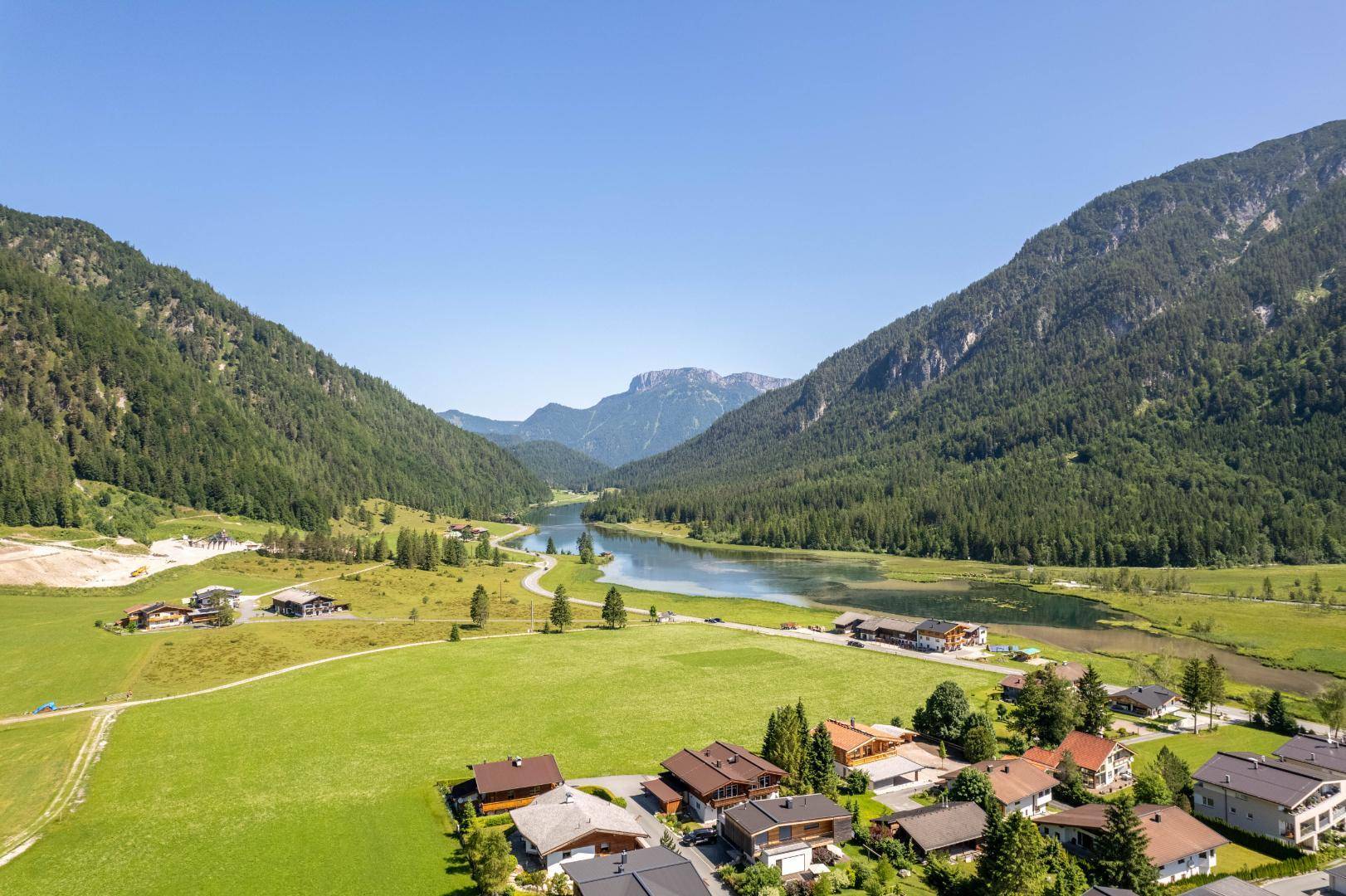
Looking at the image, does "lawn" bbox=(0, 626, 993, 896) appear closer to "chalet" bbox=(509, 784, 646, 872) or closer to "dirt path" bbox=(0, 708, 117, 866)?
"dirt path" bbox=(0, 708, 117, 866)

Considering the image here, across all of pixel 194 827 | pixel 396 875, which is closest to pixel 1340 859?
pixel 396 875

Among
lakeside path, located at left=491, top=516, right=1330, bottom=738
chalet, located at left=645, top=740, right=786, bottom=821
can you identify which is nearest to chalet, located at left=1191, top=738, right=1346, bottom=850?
lakeside path, located at left=491, top=516, right=1330, bottom=738

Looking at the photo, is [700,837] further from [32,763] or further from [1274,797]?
[32,763]

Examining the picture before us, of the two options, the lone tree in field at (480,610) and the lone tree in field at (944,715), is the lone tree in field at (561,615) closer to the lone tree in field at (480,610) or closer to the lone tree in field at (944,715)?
the lone tree in field at (480,610)

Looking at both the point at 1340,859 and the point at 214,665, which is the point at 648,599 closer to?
the point at 214,665

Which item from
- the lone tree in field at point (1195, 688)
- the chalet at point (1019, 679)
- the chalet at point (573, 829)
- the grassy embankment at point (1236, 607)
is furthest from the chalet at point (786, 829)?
the grassy embankment at point (1236, 607)

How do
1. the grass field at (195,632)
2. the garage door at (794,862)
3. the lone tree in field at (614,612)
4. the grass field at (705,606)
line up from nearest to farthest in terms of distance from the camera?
the garage door at (794,862), the grass field at (195,632), the lone tree in field at (614,612), the grass field at (705,606)
